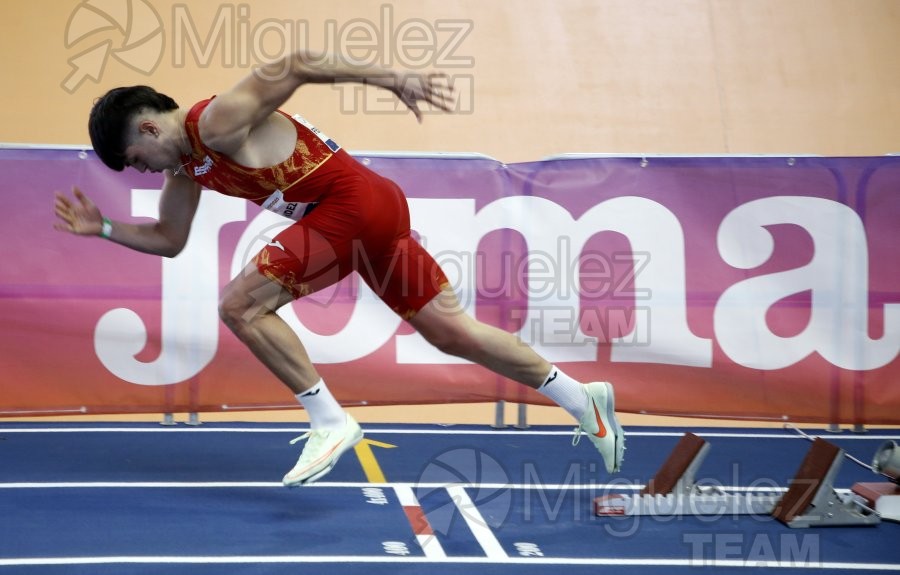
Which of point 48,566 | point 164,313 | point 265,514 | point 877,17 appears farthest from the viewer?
point 877,17

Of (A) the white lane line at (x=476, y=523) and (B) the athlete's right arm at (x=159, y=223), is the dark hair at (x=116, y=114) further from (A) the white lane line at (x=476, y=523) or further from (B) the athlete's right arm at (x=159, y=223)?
(A) the white lane line at (x=476, y=523)

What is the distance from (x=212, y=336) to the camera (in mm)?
5832

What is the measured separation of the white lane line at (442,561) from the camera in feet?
11.5

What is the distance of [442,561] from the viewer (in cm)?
360

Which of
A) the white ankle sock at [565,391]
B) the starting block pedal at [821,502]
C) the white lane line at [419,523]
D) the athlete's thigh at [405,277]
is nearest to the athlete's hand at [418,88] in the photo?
the athlete's thigh at [405,277]

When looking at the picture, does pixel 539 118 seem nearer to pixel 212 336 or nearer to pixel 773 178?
pixel 773 178

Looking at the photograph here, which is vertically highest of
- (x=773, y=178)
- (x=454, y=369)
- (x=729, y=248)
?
(x=773, y=178)

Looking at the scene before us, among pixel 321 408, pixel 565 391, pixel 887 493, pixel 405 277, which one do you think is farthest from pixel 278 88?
pixel 887 493

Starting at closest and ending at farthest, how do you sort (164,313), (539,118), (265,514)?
(265,514) → (164,313) → (539,118)

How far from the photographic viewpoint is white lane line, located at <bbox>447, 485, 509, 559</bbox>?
3744mm

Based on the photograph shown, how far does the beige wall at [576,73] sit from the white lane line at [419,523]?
525 cm

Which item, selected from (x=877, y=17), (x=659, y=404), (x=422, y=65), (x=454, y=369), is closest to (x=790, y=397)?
(x=659, y=404)

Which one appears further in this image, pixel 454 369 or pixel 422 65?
pixel 422 65

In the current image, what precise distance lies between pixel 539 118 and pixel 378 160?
408cm
